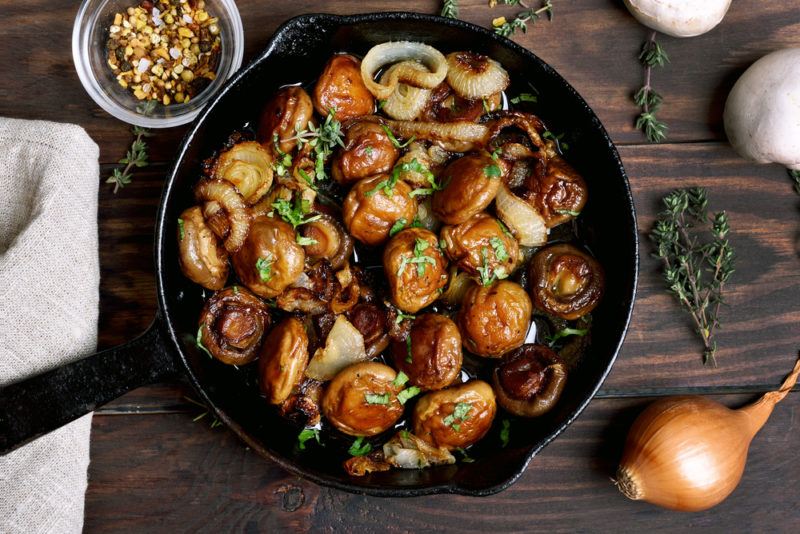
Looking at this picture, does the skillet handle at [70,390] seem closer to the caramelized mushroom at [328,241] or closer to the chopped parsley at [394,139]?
the caramelized mushroom at [328,241]

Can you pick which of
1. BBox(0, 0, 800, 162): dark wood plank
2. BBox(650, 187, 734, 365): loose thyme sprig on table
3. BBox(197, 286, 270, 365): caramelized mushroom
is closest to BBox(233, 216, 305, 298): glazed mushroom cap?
BBox(197, 286, 270, 365): caramelized mushroom

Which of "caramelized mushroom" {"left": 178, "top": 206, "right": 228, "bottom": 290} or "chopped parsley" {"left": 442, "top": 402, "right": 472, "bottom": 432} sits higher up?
"caramelized mushroom" {"left": 178, "top": 206, "right": 228, "bottom": 290}

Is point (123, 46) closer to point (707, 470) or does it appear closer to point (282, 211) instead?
point (282, 211)

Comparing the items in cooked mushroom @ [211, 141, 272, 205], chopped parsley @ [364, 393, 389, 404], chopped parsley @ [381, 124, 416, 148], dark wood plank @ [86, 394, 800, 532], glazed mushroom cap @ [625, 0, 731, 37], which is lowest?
dark wood plank @ [86, 394, 800, 532]

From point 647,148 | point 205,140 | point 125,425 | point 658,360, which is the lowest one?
point 125,425

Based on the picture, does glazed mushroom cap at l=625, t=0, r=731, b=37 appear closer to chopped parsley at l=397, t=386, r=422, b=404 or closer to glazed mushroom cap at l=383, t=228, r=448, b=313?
glazed mushroom cap at l=383, t=228, r=448, b=313

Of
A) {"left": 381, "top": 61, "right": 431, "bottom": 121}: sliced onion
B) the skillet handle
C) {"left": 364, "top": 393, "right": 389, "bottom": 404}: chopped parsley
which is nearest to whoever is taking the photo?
the skillet handle

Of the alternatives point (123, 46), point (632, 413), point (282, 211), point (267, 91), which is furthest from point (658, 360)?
point (123, 46)

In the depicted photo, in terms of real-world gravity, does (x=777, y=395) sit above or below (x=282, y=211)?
below
